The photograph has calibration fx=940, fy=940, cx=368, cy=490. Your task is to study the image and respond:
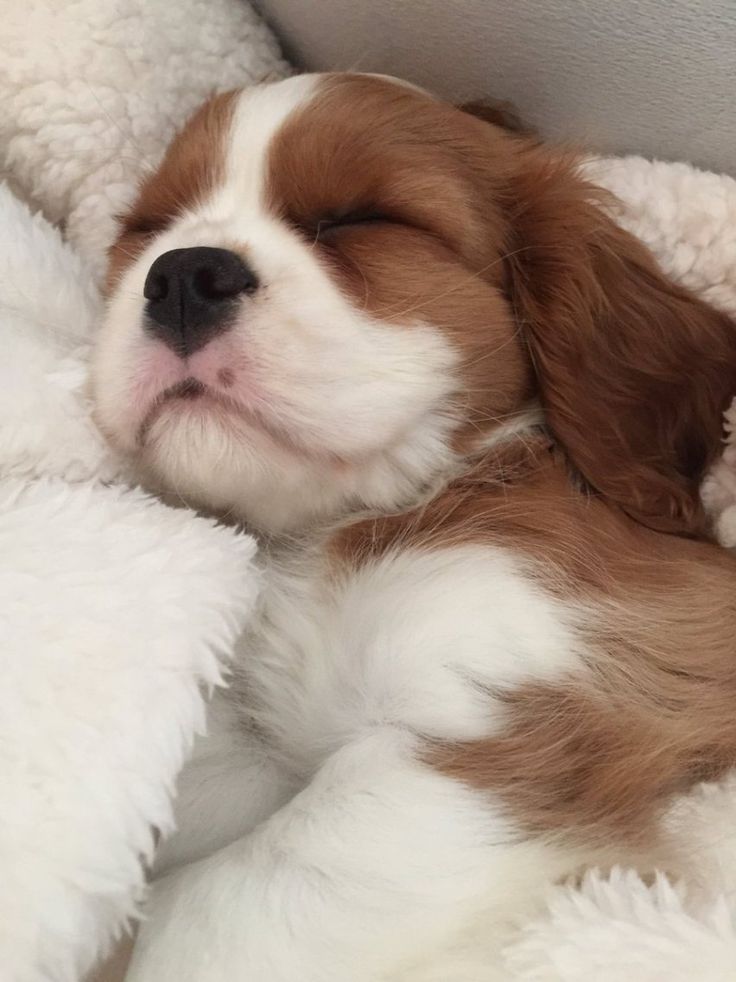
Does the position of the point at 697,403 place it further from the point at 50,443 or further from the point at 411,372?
the point at 50,443

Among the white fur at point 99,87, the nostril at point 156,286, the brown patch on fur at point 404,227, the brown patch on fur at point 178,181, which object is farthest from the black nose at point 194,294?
the white fur at point 99,87

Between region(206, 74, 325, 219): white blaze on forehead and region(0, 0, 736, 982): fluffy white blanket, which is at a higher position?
region(206, 74, 325, 219): white blaze on forehead

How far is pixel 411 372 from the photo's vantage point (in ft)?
3.30

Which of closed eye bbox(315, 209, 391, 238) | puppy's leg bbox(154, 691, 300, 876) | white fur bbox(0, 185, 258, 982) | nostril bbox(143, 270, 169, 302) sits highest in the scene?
closed eye bbox(315, 209, 391, 238)

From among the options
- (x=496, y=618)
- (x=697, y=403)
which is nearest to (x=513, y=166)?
(x=697, y=403)

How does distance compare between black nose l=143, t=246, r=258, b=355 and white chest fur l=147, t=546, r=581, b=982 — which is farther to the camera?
black nose l=143, t=246, r=258, b=355

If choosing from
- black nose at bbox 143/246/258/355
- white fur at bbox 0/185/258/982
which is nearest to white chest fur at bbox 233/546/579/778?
white fur at bbox 0/185/258/982

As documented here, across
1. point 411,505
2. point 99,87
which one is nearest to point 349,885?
point 411,505

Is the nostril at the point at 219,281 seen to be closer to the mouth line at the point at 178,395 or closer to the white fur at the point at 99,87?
the mouth line at the point at 178,395

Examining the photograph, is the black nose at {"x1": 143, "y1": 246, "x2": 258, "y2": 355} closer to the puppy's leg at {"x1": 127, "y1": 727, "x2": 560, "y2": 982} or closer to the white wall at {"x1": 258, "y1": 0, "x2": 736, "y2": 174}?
the puppy's leg at {"x1": 127, "y1": 727, "x2": 560, "y2": 982}

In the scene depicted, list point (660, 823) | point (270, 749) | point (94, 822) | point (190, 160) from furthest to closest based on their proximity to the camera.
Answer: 1. point (190, 160)
2. point (270, 749)
3. point (660, 823)
4. point (94, 822)

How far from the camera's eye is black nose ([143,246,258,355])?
0.94 metres

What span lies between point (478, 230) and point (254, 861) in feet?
2.52

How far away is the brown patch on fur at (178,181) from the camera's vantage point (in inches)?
46.9
